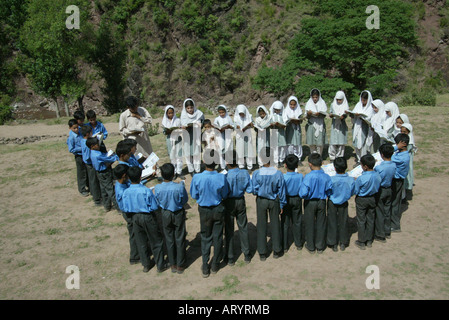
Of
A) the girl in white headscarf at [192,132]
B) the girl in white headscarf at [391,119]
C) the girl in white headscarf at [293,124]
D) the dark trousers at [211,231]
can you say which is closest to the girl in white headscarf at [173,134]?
the girl in white headscarf at [192,132]

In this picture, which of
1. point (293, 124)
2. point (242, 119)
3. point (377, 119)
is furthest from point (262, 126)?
point (377, 119)

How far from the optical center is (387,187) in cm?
578

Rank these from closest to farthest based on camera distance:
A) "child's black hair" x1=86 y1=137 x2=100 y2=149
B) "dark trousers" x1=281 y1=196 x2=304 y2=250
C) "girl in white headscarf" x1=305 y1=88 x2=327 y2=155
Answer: "dark trousers" x1=281 y1=196 x2=304 y2=250, "child's black hair" x1=86 y1=137 x2=100 y2=149, "girl in white headscarf" x1=305 y1=88 x2=327 y2=155

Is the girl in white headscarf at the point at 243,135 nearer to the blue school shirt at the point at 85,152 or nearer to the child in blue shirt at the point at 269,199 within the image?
the child in blue shirt at the point at 269,199

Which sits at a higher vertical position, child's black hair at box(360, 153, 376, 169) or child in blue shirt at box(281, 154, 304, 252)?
child's black hair at box(360, 153, 376, 169)

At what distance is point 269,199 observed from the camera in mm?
5371

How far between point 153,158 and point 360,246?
3.96m

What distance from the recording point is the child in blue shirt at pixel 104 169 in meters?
6.80

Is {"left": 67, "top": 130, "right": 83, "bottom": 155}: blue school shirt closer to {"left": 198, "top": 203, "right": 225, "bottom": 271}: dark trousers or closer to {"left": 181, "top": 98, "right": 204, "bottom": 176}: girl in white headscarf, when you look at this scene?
{"left": 181, "top": 98, "right": 204, "bottom": 176}: girl in white headscarf

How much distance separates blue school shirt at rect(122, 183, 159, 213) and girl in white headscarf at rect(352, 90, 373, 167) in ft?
17.5

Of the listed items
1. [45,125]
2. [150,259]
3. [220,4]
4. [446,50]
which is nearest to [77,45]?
[45,125]

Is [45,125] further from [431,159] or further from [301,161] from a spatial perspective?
[431,159]

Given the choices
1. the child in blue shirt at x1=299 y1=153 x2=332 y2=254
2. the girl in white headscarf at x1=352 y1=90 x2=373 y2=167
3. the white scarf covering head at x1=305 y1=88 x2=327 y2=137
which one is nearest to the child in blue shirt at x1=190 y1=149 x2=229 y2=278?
the child in blue shirt at x1=299 y1=153 x2=332 y2=254

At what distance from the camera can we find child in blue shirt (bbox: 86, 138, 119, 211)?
6.80m
